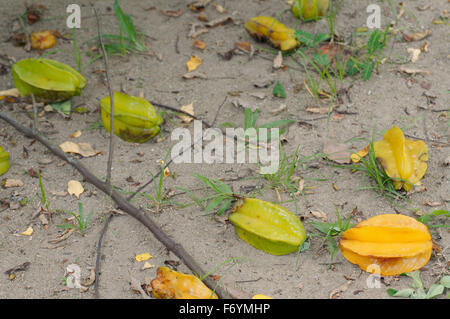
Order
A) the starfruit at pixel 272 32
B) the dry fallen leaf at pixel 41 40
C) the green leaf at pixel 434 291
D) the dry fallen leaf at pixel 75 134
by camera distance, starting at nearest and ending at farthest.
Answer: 1. the green leaf at pixel 434 291
2. the dry fallen leaf at pixel 75 134
3. the starfruit at pixel 272 32
4. the dry fallen leaf at pixel 41 40

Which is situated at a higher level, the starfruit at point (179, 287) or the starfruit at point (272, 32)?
the starfruit at point (272, 32)

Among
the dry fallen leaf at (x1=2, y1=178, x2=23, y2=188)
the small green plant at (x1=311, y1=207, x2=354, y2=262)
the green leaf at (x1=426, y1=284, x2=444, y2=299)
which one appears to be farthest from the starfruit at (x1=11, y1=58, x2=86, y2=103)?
the green leaf at (x1=426, y1=284, x2=444, y2=299)

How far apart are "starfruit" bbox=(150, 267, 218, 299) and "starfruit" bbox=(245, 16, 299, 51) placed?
1720 mm

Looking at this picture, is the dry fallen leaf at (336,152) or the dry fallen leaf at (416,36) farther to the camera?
the dry fallen leaf at (416,36)

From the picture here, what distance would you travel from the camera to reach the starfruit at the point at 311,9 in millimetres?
3422

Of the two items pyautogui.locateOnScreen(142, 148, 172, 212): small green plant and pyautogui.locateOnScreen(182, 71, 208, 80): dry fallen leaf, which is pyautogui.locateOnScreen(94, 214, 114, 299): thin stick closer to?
pyautogui.locateOnScreen(142, 148, 172, 212): small green plant

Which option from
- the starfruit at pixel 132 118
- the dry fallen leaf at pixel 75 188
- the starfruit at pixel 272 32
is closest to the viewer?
the dry fallen leaf at pixel 75 188

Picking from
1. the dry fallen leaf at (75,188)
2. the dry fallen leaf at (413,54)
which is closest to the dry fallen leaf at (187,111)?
the dry fallen leaf at (75,188)

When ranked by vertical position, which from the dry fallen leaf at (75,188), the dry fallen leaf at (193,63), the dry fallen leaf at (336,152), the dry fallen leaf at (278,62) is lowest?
the dry fallen leaf at (75,188)

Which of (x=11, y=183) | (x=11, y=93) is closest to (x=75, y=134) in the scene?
(x=11, y=183)

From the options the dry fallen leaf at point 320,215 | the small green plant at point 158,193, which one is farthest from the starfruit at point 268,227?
the small green plant at point 158,193

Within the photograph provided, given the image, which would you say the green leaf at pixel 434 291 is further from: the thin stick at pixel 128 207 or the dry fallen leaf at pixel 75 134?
the dry fallen leaf at pixel 75 134

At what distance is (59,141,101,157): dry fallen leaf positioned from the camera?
2771 mm

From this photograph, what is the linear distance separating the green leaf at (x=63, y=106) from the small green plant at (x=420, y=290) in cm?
199
